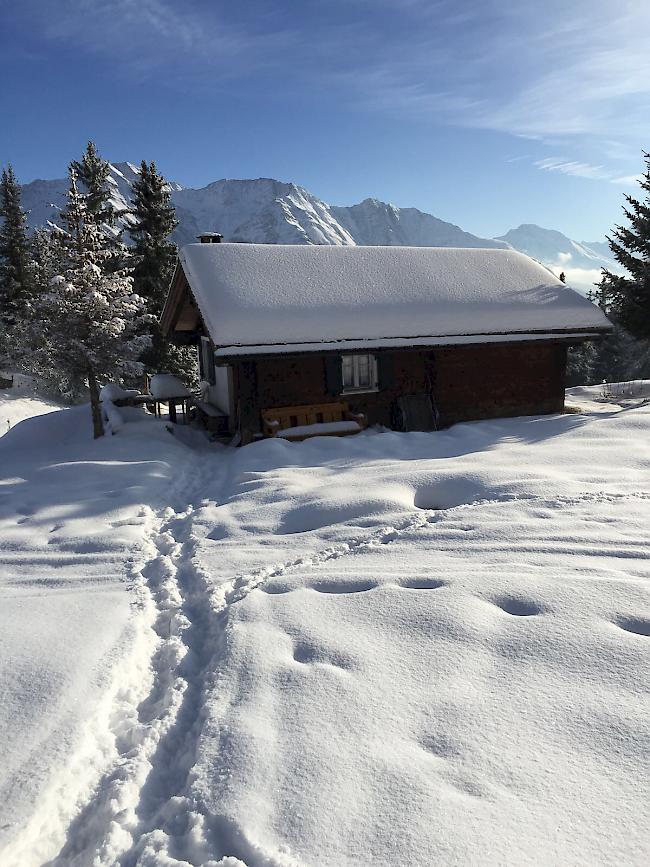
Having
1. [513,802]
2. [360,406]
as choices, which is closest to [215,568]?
[513,802]

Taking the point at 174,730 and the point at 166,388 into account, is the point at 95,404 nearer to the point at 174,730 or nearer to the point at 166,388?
the point at 166,388

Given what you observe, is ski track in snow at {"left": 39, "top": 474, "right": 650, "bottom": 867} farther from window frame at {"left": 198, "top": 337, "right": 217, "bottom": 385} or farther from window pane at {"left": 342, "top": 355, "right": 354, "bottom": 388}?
window frame at {"left": 198, "top": 337, "right": 217, "bottom": 385}

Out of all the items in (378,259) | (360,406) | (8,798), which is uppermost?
(378,259)

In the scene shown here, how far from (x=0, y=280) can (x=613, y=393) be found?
32.8 m

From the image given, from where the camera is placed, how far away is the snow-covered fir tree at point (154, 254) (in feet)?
76.7

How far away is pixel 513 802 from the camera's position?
2.70m

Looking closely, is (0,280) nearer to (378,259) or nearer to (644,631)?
(378,259)

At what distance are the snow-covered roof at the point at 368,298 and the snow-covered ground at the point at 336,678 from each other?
18.1 ft

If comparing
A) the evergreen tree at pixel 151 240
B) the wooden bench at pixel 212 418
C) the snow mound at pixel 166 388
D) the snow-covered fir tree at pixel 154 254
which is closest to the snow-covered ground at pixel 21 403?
the snow-covered fir tree at pixel 154 254

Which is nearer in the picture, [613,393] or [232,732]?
[232,732]

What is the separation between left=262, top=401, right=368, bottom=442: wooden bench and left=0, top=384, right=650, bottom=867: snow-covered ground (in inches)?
179

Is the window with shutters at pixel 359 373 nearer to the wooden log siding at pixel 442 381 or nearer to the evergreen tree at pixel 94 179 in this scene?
the wooden log siding at pixel 442 381

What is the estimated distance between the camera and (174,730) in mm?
3479

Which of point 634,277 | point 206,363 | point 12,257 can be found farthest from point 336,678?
point 12,257
